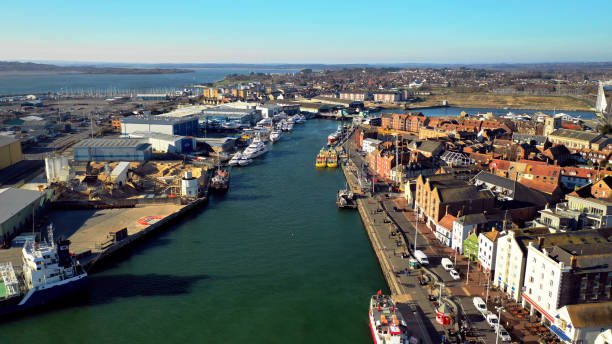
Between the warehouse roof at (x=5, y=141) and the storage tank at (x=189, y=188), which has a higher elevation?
the warehouse roof at (x=5, y=141)

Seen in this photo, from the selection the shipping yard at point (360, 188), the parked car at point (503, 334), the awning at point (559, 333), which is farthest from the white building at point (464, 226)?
the awning at point (559, 333)

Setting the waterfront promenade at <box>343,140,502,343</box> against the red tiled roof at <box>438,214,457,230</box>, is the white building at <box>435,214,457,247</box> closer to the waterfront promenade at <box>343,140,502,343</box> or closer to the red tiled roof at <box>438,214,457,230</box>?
the red tiled roof at <box>438,214,457,230</box>

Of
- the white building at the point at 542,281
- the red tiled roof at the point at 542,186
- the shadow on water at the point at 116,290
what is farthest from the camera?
the red tiled roof at the point at 542,186

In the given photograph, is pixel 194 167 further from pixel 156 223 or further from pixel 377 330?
pixel 377 330

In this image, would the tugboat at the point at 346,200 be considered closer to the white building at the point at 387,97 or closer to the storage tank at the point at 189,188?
the storage tank at the point at 189,188

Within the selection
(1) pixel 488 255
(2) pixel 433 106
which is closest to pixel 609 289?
→ (1) pixel 488 255

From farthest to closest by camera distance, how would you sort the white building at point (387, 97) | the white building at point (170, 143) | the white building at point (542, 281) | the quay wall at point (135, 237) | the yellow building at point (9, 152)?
the white building at point (387, 97) < the white building at point (170, 143) < the yellow building at point (9, 152) < the quay wall at point (135, 237) < the white building at point (542, 281)
